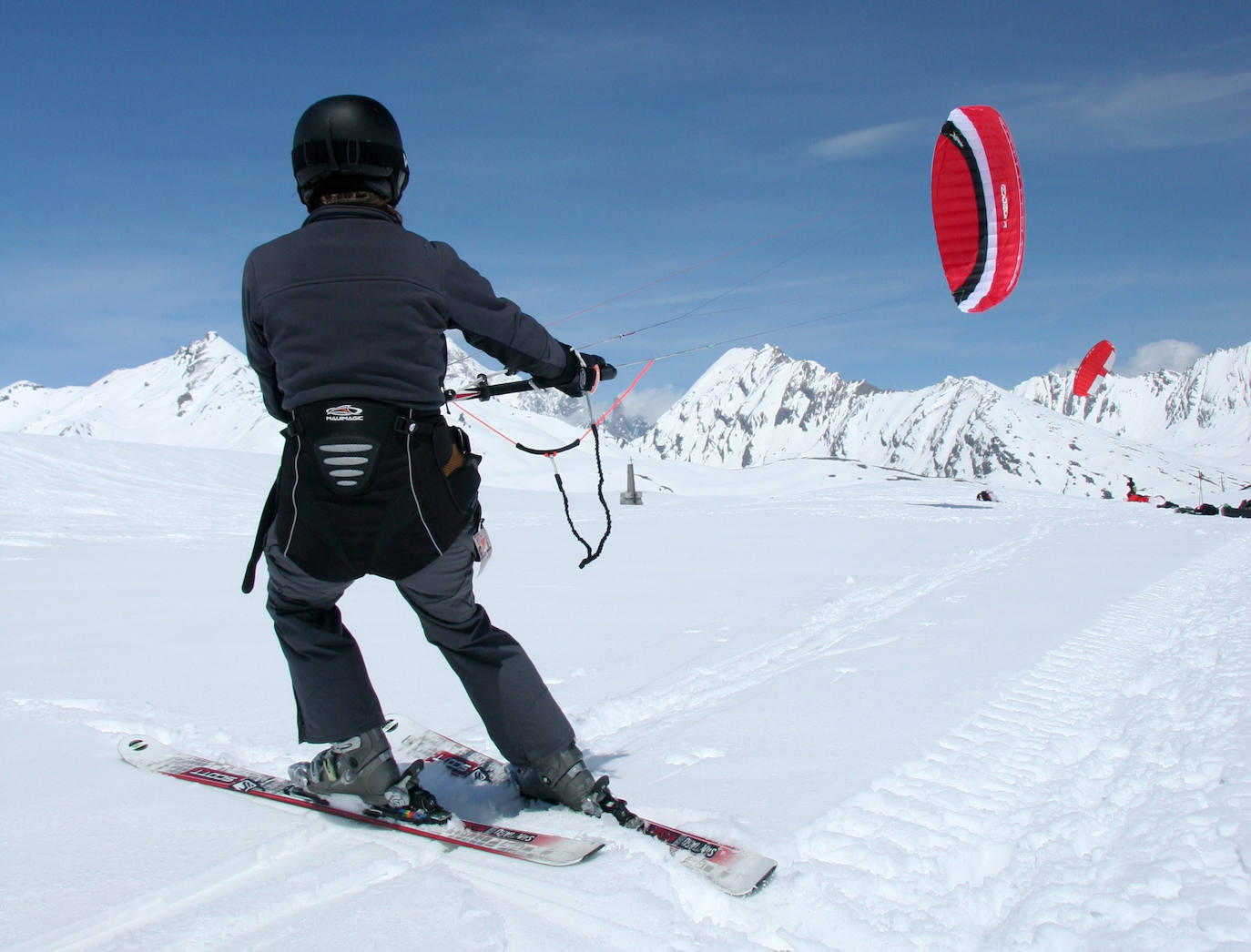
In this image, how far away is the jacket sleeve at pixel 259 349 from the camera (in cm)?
230

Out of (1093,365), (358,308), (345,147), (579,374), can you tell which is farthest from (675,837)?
(1093,365)

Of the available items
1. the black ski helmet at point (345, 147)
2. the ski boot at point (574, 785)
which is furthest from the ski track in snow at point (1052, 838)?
the black ski helmet at point (345, 147)

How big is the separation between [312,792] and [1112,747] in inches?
112

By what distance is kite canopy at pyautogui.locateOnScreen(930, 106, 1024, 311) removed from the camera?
12.3m

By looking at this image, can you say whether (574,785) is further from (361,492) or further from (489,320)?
(489,320)

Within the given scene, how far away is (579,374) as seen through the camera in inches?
104

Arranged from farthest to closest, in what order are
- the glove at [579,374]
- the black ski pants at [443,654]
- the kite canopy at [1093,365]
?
the kite canopy at [1093,365] < the glove at [579,374] < the black ski pants at [443,654]

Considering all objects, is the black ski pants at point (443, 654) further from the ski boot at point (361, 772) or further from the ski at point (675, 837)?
the ski at point (675, 837)

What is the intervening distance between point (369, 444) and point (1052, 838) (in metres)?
2.20

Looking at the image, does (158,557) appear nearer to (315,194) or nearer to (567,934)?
(315,194)

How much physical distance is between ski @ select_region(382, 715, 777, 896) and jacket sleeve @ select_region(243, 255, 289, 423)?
1.05 metres

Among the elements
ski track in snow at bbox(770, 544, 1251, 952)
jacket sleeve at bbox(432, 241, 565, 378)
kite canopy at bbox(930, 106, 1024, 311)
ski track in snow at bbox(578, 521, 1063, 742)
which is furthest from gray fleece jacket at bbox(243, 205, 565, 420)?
kite canopy at bbox(930, 106, 1024, 311)

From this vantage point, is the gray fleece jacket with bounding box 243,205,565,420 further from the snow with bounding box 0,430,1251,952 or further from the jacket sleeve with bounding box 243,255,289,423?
the snow with bounding box 0,430,1251,952

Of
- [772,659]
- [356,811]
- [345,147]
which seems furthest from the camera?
[772,659]
